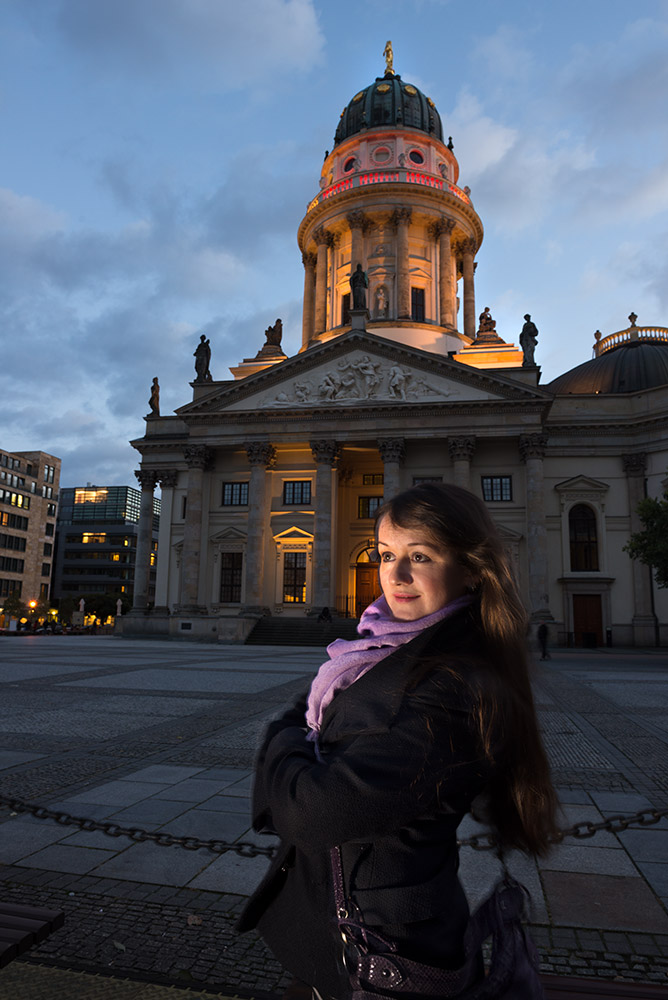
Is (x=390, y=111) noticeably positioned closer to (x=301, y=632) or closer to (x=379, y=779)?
(x=301, y=632)

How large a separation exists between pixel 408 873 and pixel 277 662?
22232 millimetres

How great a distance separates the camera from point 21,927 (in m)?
3.37

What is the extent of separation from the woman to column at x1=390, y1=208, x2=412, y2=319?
2052 inches

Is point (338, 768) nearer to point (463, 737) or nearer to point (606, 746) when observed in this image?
point (463, 737)

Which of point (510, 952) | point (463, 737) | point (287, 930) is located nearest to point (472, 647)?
point (463, 737)

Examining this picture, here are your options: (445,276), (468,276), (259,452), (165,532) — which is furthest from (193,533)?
(468,276)

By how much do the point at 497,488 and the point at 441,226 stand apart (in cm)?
2491

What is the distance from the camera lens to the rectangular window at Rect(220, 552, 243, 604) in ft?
145

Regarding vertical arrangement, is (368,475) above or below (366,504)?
above

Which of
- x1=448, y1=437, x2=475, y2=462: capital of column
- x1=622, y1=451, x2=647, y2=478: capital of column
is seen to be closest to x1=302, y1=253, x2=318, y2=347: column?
x1=448, y1=437, x2=475, y2=462: capital of column

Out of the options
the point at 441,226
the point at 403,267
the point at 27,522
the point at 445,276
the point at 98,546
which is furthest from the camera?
the point at 98,546

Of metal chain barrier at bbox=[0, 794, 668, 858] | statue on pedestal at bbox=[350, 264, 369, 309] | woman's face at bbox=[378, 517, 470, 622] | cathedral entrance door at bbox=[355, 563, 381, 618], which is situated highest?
statue on pedestal at bbox=[350, 264, 369, 309]

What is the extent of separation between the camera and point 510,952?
2.07 metres

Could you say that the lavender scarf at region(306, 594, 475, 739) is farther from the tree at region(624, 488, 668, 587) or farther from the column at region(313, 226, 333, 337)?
the column at region(313, 226, 333, 337)
